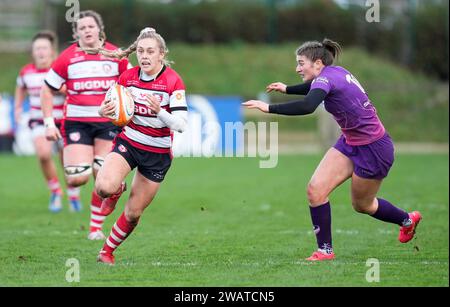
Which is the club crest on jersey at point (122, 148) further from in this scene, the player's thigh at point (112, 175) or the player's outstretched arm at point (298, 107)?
the player's outstretched arm at point (298, 107)

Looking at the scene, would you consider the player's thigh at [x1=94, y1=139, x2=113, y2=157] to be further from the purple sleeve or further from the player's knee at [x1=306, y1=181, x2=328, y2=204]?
the purple sleeve

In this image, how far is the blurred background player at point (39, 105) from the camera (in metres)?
11.3

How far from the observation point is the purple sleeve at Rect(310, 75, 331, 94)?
278 inches

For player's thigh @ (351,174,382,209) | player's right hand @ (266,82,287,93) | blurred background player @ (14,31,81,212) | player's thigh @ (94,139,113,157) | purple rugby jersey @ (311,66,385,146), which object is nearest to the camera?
purple rugby jersey @ (311,66,385,146)

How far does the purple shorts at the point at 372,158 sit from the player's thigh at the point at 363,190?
0.05 m

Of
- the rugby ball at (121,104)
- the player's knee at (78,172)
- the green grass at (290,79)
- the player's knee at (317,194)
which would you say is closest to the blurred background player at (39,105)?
the player's knee at (78,172)

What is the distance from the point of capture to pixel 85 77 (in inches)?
354

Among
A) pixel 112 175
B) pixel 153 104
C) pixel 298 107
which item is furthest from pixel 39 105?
pixel 298 107

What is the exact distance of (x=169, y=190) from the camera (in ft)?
45.7

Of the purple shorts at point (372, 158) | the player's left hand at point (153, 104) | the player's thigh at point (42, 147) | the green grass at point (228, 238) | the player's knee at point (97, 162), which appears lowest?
the green grass at point (228, 238)

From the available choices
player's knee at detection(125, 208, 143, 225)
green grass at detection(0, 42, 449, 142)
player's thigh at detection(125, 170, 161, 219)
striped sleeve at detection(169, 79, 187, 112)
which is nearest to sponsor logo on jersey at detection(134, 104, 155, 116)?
striped sleeve at detection(169, 79, 187, 112)

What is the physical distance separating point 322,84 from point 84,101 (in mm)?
3040

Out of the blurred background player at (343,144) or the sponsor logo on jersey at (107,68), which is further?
the sponsor logo on jersey at (107,68)

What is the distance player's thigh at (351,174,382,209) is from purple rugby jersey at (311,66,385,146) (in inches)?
12.7
